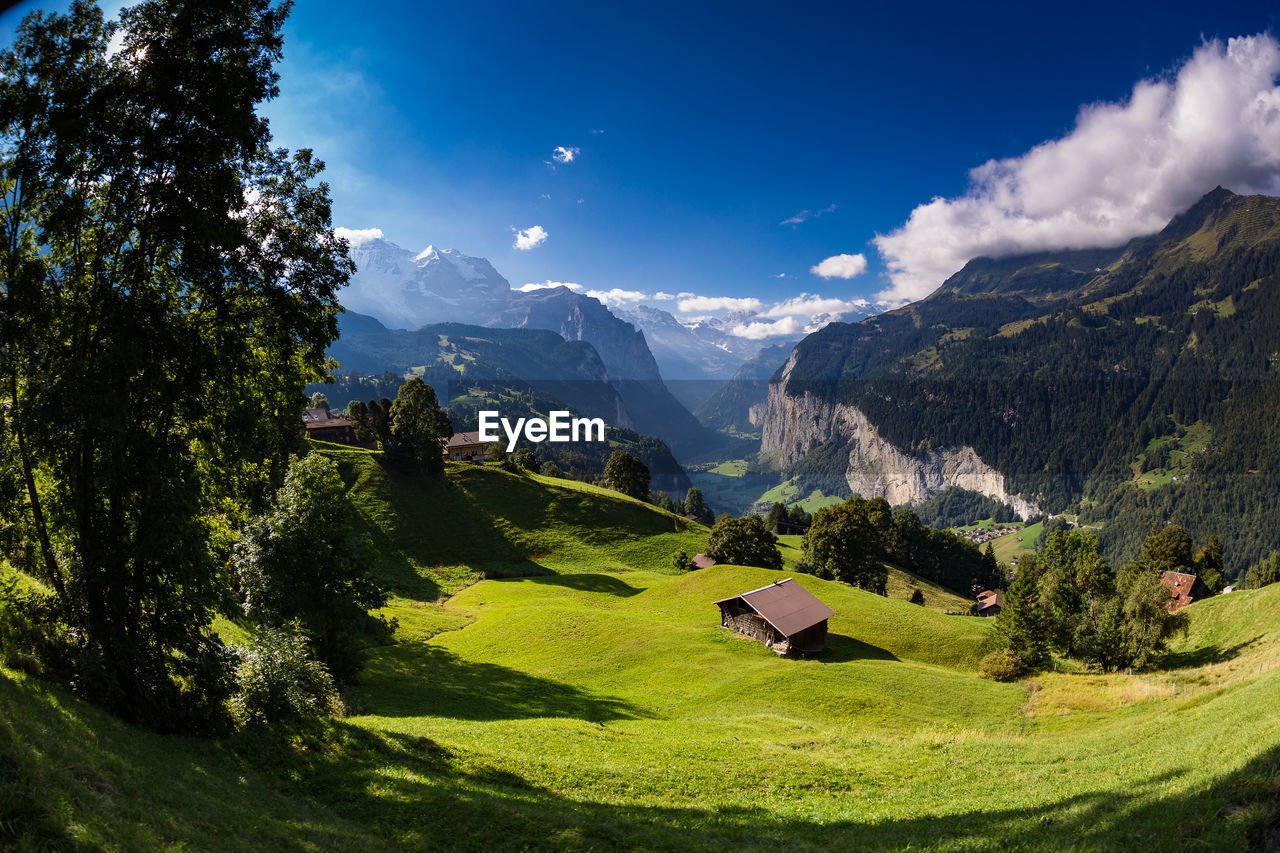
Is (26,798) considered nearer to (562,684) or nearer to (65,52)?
(65,52)

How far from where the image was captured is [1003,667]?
143ft

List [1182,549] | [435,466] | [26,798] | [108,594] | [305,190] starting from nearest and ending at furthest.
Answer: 1. [26,798]
2. [108,594]
3. [305,190]
4. [1182,549]
5. [435,466]

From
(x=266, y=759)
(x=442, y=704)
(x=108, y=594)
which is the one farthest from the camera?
(x=442, y=704)

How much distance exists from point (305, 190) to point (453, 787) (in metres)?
18.0

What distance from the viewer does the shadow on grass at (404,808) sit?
9219 millimetres

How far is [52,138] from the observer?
1273cm

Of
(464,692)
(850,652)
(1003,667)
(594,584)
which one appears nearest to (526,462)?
(594,584)

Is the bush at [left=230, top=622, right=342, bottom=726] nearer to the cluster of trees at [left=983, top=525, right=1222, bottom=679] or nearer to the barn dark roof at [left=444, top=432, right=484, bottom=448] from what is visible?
the cluster of trees at [left=983, top=525, right=1222, bottom=679]

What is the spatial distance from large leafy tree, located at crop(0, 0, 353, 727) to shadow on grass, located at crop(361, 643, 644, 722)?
1358 cm

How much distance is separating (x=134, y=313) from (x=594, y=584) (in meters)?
61.6

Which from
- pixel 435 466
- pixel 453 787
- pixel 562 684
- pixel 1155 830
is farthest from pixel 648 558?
pixel 1155 830

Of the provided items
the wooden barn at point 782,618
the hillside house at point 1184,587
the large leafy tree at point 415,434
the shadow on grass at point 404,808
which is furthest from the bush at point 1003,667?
the large leafy tree at point 415,434

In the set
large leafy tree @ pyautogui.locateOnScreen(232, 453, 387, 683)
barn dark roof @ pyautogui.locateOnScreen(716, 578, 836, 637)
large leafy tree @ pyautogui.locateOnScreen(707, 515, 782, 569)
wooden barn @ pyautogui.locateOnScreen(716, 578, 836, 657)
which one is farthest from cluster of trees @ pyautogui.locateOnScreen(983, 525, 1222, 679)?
large leafy tree @ pyautogui.locateOnScreen(232, 453, 387, 683)

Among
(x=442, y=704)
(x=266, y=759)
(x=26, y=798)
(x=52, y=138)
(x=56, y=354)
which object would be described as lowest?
(x=442, y=704)
